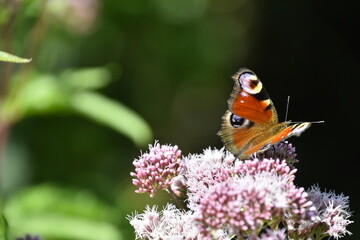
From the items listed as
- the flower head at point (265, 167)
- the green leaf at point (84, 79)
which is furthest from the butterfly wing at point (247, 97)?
the green leaf at point (84, 79)

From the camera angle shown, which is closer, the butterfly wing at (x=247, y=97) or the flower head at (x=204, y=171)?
the flower head at (x=204, y=171)

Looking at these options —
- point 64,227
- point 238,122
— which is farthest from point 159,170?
point 64,227

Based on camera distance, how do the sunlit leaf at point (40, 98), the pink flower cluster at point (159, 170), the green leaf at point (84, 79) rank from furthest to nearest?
the green leaf at point (84, 79)
the sunlit leaf at point (40, 98)
the pink flower cluster at point (159, 170)

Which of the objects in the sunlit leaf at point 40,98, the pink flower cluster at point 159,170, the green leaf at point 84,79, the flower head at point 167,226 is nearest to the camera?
the flower head at point 167,226

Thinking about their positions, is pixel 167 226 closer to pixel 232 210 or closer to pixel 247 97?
pixel 232 210

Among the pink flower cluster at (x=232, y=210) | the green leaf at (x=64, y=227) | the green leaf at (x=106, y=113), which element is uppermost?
the green leaf at (x=106, y=113)

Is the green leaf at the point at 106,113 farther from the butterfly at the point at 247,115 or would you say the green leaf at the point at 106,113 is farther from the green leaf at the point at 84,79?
the butterfly at the point at 247,115
